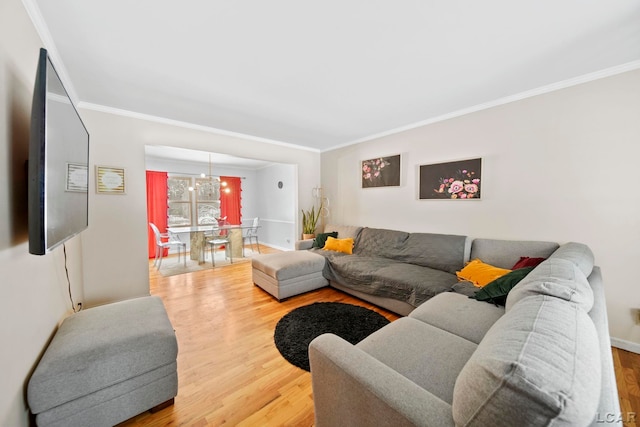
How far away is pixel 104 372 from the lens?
1.22 metres

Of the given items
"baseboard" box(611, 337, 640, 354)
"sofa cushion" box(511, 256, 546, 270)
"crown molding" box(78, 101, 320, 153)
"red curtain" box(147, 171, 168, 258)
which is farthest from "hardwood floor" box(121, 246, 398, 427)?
"red curtain" box(147, 171, 168, 258)

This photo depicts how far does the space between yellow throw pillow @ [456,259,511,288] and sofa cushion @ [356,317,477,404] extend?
1.09m

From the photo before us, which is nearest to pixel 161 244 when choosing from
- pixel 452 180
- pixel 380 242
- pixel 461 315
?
pixel 380 242

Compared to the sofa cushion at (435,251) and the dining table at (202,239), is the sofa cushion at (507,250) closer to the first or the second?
the sofa cushion at (435,251)

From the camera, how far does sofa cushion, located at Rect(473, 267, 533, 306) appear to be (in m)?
1.72

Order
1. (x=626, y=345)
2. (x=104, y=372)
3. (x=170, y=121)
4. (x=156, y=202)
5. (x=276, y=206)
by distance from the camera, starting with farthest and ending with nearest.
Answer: (x=276, y=206) < (x=156, y=202) < (x=170, y=121) < (x=626, y=345) < (x=104, y=372)

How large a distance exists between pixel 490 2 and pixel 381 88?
1.05 metres

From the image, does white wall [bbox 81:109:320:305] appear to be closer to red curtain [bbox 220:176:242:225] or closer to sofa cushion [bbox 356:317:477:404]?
sofa cushion [bbox 356:317:477:404]

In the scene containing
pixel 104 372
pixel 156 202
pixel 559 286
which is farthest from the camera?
pixel 156 202

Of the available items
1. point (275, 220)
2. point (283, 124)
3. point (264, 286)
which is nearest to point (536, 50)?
point (283, 124)

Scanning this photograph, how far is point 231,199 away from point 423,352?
6.34 meters

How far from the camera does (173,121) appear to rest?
10.4 feet

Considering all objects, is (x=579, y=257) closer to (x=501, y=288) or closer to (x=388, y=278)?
(x=501, y=288)

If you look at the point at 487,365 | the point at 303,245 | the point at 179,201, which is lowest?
the point at 303,245
